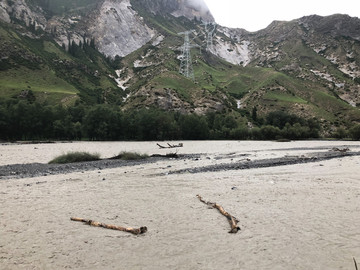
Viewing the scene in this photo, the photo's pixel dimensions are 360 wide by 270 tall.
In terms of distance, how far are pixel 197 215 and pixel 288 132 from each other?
12419 centimetres

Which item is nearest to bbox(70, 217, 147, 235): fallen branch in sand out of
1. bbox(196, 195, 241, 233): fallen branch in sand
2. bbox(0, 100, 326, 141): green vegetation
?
bbox(196, 195, 241, 233): fallen branch in sand

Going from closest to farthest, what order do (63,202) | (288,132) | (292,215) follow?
(292,215)
(63,202)
(288,132)

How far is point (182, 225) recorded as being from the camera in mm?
13375

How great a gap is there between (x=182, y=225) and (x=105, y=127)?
10262cm

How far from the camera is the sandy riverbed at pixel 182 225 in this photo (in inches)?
380

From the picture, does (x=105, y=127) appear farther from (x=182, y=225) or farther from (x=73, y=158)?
(x=182, y=225)

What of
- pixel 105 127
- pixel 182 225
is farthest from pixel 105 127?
pixel 182 225

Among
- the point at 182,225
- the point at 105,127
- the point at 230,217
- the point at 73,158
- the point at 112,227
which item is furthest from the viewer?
the point at 105,127

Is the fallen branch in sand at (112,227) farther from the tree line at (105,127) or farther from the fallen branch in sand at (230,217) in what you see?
the tree line at (105,127)

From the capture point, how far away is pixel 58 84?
7756 inches

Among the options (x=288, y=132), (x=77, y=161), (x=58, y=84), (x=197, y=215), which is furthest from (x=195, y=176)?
(x=58, y=84)

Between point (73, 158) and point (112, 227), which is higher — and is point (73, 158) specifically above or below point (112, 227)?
above

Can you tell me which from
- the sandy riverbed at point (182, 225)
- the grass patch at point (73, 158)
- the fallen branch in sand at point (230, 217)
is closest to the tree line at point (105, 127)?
the grass patch at point (73, 158)

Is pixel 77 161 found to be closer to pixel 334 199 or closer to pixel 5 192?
pixel 5 192
